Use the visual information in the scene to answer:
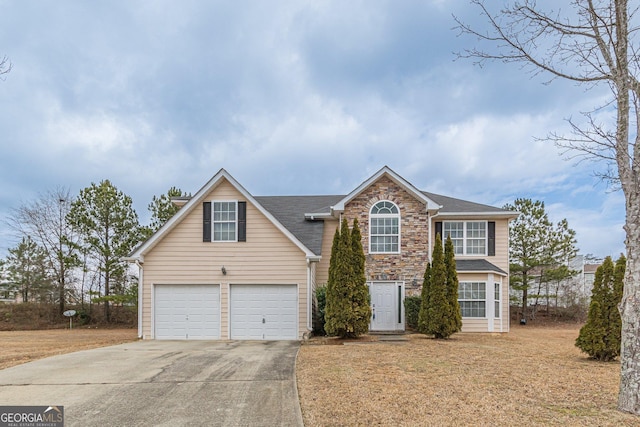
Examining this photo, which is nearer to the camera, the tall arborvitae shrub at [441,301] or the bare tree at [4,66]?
the bare tree at [4,66]

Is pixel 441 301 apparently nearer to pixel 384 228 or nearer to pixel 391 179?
pixel 384 228

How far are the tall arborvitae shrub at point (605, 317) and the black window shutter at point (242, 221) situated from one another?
10512 millimetres

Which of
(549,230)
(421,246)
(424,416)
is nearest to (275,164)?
(421,246)

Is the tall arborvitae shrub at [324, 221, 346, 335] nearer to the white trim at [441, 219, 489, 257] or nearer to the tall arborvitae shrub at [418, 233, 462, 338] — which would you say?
the tall arborvitae shrub at [418, 233, 462, 338]

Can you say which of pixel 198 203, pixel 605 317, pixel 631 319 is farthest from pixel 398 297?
pixel 631 319

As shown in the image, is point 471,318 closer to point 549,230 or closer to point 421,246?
point 421,246

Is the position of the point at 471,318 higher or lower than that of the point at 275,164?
lower

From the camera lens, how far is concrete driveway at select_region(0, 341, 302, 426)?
5.84 meters

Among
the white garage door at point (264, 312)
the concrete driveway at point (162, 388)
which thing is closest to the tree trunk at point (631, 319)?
the concrete driveway at point (162, 388)

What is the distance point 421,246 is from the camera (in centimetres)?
1791

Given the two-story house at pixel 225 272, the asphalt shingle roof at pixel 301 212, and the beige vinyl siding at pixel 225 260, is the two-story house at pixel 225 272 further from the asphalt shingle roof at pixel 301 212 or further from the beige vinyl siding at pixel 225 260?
the asphalt shingle roof at pixel 301 212

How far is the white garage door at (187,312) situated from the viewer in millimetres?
15982

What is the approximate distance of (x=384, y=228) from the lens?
59.6 ft

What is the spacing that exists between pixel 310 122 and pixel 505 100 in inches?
302
